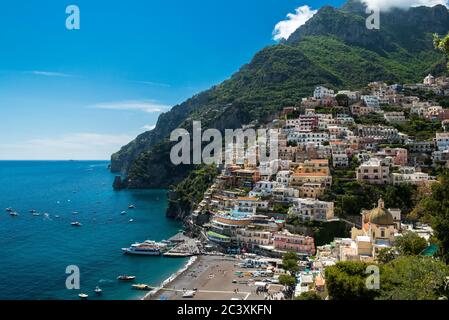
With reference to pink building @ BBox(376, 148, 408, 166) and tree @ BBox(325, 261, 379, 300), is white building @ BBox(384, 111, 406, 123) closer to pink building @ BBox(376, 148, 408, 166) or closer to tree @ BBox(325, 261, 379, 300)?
pink building @ BBox(376, 148, 408, 166)

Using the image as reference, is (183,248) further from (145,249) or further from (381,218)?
(381,218)

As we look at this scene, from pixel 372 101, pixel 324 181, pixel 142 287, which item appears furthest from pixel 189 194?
pixel 372 101

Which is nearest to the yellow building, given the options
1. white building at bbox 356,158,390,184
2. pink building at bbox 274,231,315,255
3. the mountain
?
pink building at bbox 274,231,315,255

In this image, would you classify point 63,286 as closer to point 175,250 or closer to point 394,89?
point 175,250

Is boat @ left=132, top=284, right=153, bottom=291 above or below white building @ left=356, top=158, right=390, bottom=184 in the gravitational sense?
below
